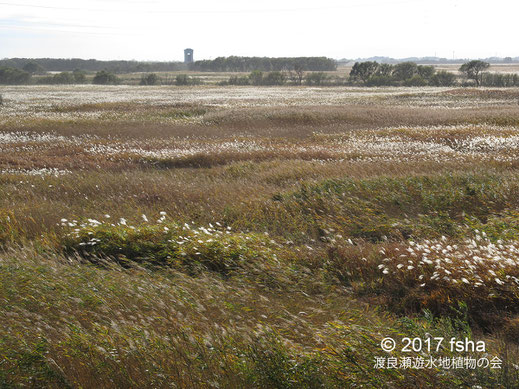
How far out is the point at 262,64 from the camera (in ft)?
491

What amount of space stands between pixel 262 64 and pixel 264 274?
152 metres

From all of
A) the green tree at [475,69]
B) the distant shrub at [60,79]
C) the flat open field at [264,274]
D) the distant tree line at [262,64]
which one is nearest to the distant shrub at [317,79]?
the green tree at [475,69]

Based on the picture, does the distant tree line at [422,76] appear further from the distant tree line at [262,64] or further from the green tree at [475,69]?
the distant tree line at [262,64]

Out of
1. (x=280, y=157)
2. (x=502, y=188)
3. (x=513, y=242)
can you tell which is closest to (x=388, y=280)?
(x=513, y=242)

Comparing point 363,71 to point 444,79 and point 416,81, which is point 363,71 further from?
point 444,79

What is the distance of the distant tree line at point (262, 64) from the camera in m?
145

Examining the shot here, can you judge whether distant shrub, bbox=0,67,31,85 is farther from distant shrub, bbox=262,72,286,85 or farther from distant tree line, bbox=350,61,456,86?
distant tree line, bbox=350,61,456,86

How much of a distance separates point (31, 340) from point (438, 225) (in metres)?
6.92

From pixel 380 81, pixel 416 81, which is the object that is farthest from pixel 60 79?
pixel 416 81

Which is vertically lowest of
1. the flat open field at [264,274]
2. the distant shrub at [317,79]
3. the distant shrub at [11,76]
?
the flat open field at [264,274]

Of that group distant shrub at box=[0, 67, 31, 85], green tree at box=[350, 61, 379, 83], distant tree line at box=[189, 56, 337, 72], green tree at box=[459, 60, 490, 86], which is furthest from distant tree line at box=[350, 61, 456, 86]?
distant shrub at box=[0, 67, 31, 85]

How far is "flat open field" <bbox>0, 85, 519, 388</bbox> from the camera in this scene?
3.48m

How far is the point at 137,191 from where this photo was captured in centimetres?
1080

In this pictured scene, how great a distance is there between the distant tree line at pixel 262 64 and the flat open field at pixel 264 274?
13568 cm
